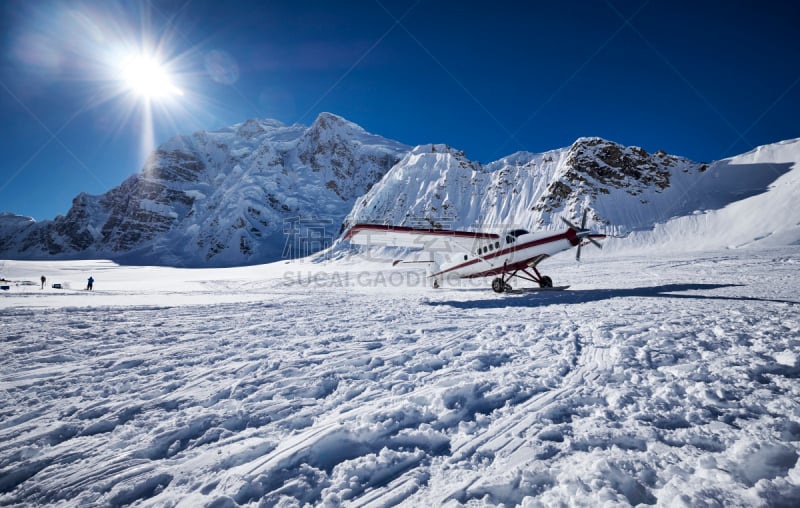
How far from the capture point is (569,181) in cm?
6812

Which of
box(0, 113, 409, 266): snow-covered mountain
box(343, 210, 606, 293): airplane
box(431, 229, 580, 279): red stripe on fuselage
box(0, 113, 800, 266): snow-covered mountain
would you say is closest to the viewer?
box(431, 229, 580, 279): red stripe on fuselage

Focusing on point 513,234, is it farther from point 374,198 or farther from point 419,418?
point 374,198

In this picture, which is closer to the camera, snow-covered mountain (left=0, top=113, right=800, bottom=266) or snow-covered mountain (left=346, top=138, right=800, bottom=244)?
snow-covered mountain (left=0, top=113, right=800, bottom=266)

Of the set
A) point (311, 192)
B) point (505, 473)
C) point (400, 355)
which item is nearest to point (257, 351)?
point (400, 355)

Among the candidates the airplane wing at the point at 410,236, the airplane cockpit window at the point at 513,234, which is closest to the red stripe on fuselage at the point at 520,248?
the airplane cockpit window at the point at 513,234

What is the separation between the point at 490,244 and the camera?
43.9 feet

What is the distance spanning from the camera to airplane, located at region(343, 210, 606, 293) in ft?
38.7

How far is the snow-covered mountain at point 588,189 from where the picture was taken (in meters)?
57.4

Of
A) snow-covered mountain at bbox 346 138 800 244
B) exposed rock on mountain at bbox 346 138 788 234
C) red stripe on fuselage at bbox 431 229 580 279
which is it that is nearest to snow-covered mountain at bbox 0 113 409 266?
exposed rock on mountain at bbox 346 138 788 234

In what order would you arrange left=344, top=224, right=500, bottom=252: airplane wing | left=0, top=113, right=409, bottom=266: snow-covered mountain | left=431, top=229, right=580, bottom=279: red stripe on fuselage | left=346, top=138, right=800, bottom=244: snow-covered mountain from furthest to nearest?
left=0, top=113, right=409, bottom=266: snow-covered mountain → left=346, top=138, right=800, bottom=244: snow-covered mountain → left=344, top=224, right=500, bottom=252: airplane wing → left=431, top=229, right=580, bottom=279: red stripe on fuselage

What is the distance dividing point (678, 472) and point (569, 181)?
77.6 meters

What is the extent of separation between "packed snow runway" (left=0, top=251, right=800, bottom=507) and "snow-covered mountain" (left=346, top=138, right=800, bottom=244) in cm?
4606

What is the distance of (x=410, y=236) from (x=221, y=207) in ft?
549

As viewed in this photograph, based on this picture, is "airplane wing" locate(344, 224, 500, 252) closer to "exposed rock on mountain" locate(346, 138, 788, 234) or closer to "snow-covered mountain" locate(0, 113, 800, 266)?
"snow-covered mountain" locate(0, 113, 800, 266)
